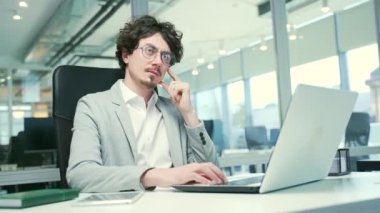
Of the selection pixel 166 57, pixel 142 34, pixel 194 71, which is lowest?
pixel 166 57

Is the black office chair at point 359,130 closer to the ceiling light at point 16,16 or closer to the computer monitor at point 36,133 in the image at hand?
the computer monitor at point 36,133

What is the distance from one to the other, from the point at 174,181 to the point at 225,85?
2918mm

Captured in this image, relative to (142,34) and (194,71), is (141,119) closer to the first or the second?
(142,34)

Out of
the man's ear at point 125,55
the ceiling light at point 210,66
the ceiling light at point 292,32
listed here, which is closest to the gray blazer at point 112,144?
the man's ear at point 125,55

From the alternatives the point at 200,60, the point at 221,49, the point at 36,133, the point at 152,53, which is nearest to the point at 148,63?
the point at 152,53

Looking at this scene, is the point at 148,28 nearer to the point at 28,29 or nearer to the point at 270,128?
the point at 28,29

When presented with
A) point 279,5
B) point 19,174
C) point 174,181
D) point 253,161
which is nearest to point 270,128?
point 253,161

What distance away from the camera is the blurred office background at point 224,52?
260cm

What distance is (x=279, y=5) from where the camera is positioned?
333cm

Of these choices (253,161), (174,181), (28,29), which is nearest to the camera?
(174,181)

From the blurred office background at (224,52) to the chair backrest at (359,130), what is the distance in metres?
0.06

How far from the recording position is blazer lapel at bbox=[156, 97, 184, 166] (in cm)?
148

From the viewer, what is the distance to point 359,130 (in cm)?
381

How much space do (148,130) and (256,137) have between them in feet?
7.57
